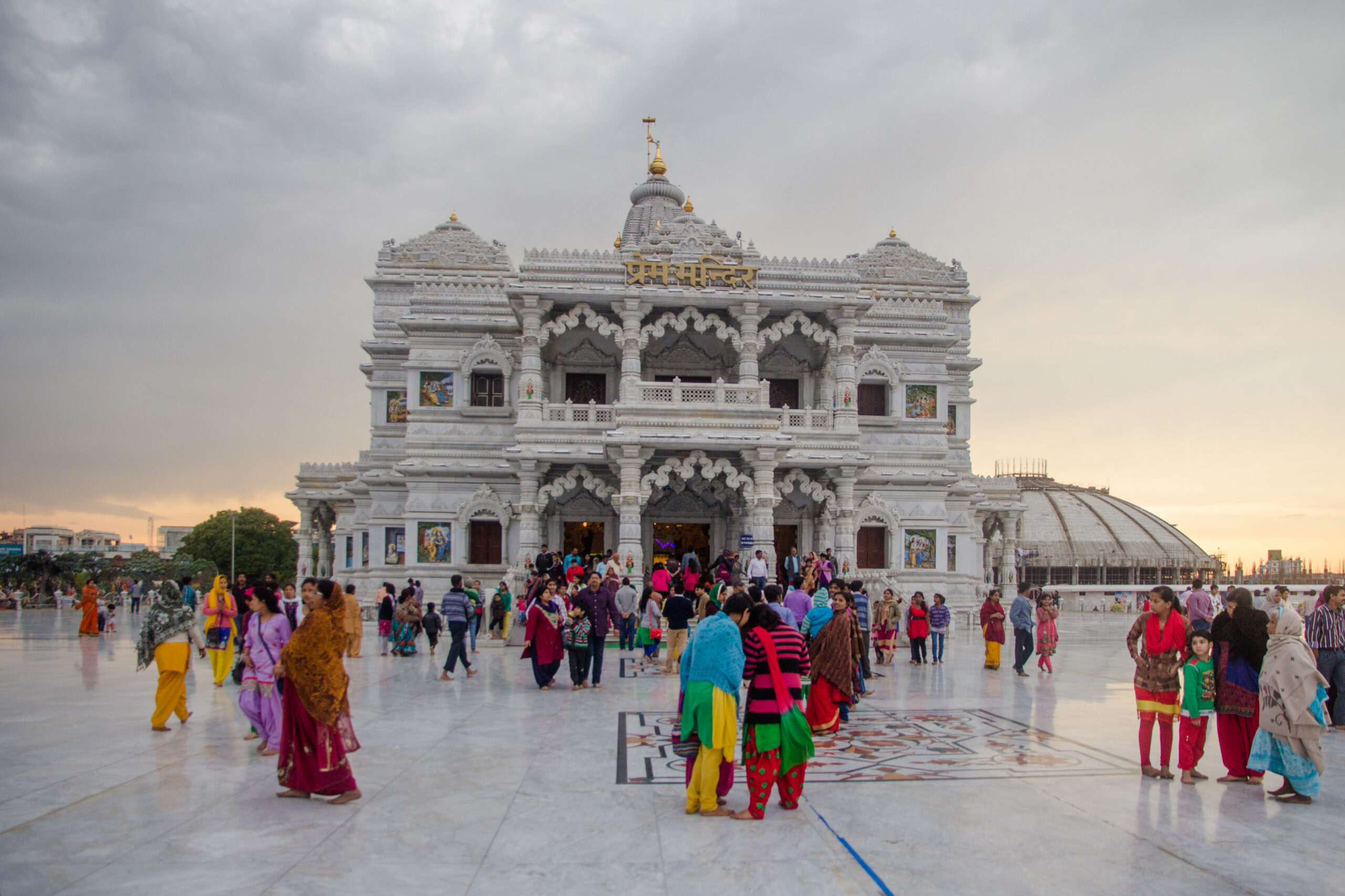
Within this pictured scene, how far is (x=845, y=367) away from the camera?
97.1 feet

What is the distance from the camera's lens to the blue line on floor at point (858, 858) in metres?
5.51

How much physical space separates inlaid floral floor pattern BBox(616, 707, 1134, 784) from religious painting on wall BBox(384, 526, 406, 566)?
2228 cm

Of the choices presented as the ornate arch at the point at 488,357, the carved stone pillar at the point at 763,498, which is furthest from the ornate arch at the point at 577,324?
the carved stone pillar at the point at 763,498

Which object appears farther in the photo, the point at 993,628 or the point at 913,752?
the point at 993,628

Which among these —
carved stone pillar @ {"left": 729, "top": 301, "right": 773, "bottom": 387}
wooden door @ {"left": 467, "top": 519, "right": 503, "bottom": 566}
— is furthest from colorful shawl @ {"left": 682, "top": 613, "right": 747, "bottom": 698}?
wooden door @ {"left": 467, "top": 519, "right": 503, "bottom": 566}

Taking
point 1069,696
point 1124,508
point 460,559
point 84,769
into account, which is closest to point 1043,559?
point 1124,508

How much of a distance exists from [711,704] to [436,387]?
2651 centimetres

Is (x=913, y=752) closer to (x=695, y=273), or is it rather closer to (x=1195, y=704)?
(x=1195, y=704)

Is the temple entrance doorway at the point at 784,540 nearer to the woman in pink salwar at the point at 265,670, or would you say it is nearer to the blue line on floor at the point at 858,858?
the woman in pink salwar at the point at 265,670

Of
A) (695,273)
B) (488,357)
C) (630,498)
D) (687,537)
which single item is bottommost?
(687,537)

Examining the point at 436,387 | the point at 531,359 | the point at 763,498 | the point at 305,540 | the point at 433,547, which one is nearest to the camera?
the point at 763,498

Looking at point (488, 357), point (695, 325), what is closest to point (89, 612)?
point (488, 357)

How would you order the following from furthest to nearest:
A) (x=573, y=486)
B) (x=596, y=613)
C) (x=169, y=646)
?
(x=573, y=486), (x=596, y=613), (x=169, y=646)

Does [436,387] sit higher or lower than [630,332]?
lower
